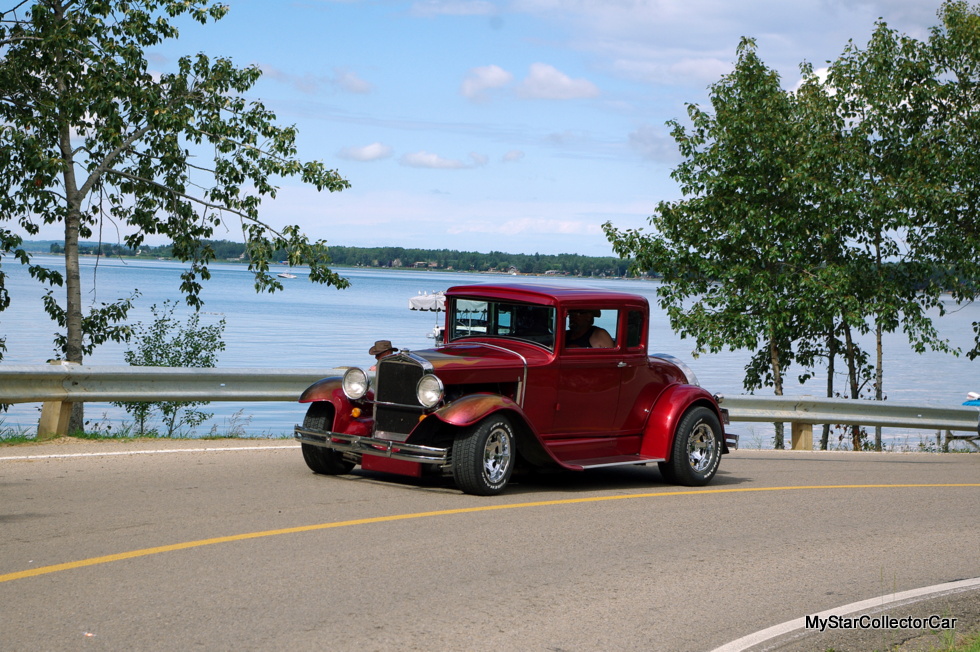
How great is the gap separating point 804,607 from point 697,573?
2.70ft

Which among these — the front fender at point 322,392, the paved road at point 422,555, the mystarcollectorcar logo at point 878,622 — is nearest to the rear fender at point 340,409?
the front fender at point 322,392

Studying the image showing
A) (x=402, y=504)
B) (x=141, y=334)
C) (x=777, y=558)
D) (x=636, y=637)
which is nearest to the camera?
(x=636, y=637)

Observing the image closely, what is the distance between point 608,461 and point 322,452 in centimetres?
264

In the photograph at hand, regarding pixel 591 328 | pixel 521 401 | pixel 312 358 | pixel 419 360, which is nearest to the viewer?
pixel 419 360

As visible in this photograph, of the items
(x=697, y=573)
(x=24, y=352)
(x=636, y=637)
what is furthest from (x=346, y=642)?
(x=24, y=352)

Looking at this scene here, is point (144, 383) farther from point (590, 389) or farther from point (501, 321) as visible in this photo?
point (590, 389)

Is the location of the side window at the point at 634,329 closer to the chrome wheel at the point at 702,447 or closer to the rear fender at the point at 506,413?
the chrome wheel at the point at 702,447

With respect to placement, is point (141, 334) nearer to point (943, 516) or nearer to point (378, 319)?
point (943, 516)

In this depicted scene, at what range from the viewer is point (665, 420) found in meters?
10.3

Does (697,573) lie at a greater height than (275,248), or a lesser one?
lesser

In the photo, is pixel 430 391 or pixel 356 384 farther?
pixel 356 384

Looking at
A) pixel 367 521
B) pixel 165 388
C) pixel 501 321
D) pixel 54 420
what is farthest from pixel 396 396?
pixel 54 420

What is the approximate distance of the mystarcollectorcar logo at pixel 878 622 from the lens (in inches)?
227

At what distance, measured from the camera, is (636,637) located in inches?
212
